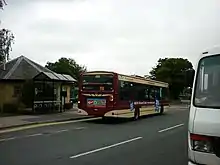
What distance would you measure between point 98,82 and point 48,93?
9459 mm

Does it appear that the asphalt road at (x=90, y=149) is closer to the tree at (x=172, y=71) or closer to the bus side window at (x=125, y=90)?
the bus side window at (x=125, y=90)

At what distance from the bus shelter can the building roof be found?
30 cm

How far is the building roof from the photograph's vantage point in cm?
3174

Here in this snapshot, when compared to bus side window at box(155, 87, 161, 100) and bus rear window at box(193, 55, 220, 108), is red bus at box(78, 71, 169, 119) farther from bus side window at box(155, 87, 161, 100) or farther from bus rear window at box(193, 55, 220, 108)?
bus rear window at box(193, 55, 220, 108)

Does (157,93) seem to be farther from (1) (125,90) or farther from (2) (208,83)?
(2) (208,83)

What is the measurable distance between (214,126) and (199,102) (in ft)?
2.95

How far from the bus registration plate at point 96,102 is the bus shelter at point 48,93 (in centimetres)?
607

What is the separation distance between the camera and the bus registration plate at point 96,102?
24047 mm

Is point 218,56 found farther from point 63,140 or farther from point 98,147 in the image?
point 63,140

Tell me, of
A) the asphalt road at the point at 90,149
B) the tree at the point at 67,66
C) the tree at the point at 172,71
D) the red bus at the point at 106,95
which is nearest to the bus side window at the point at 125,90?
the red bus at the point at 106,95

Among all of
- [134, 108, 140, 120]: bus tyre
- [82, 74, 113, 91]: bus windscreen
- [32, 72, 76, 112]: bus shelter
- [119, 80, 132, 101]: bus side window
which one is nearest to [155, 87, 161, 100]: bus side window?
[134, 108, 140, 120]: bus tyre

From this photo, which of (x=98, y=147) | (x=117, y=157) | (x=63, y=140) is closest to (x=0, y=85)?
(x=63, y=140)

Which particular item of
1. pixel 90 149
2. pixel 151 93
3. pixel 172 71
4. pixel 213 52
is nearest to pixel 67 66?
pixel 172 71

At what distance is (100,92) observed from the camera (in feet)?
79.1
